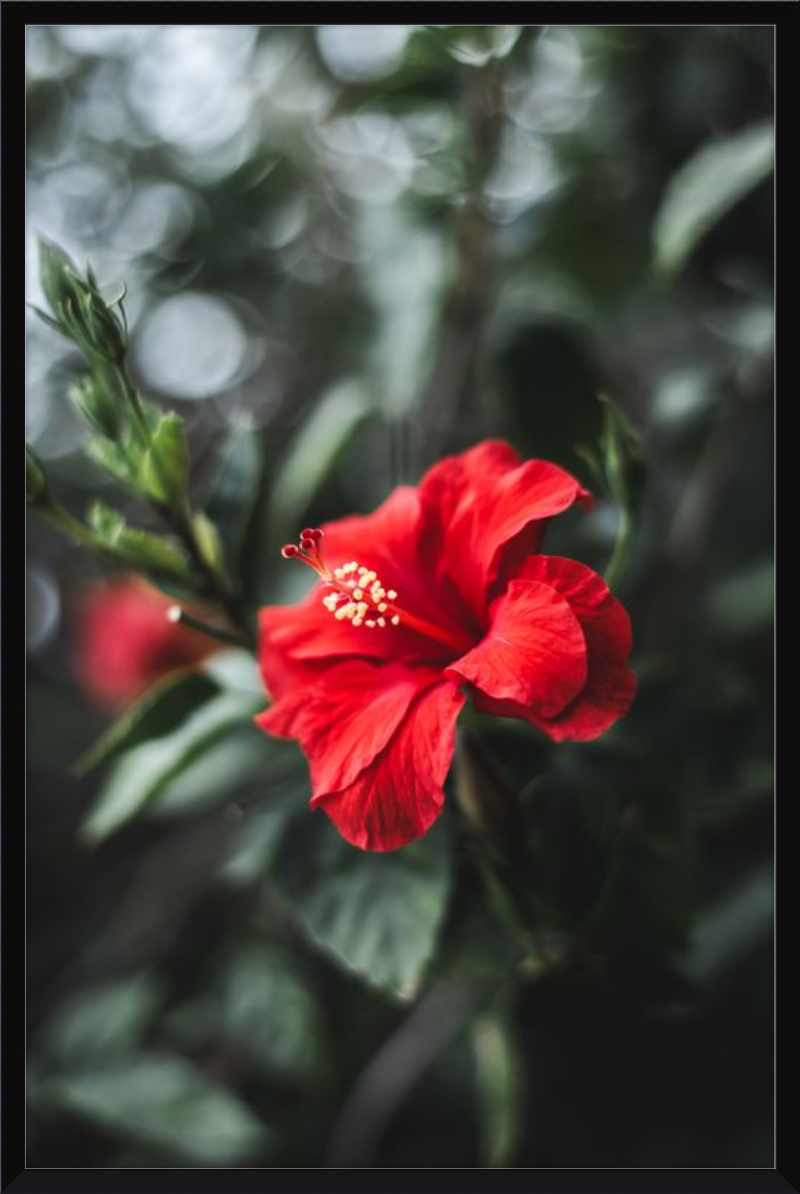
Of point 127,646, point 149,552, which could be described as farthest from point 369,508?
point 149,552

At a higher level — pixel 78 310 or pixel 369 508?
pixel 78 310

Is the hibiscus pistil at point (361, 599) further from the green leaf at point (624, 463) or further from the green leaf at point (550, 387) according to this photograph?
the green leaf at point (550, 387)

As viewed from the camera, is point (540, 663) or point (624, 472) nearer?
point (540, 663)

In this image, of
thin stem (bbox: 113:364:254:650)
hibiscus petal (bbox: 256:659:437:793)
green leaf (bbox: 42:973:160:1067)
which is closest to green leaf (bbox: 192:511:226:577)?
thin stem (bbox: 113:364:254:650)

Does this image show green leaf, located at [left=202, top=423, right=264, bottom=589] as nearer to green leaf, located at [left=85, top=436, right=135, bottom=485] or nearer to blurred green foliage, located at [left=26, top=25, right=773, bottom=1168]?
blurred green foliage, located at [left=26, top=25, right=773, bottom=1168]

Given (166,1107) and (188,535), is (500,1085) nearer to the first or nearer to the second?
(166,1107)

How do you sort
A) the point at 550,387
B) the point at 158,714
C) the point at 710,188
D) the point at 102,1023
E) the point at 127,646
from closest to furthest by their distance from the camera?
the point at 158,714 < the point at 710,188 < the point at 550,387 < the point at 102,1023 < the point at 127,646

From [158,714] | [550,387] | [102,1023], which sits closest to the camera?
[158,714]
